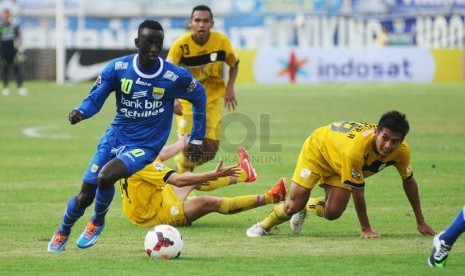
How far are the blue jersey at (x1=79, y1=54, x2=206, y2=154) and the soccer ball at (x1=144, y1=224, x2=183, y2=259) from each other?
104 centimetres

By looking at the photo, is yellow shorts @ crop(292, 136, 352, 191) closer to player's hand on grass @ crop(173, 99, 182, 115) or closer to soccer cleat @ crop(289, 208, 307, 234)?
soccer cleat @ crop(289, 208, 307, 234)

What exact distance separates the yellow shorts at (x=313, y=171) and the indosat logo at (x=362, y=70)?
3200cm

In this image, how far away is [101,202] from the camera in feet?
33.9

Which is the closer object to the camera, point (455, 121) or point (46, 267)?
point (46, 267)

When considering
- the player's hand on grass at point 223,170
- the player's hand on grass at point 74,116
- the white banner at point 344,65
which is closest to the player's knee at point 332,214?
the player's hand on grass at point 223,170

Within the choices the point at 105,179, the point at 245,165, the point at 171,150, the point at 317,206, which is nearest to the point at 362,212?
the point at 317,206

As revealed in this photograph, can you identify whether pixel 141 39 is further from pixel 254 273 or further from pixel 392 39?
pixel 392 39

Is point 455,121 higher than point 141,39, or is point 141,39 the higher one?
point 141,39

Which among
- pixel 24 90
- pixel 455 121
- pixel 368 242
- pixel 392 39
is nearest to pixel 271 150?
pixel 455 121

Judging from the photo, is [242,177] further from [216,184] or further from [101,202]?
[101,202]

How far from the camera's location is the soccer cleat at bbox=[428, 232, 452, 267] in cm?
884

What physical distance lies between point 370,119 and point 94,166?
51.5ft

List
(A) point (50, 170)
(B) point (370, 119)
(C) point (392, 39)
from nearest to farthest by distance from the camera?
(A) point (50, 170)
(B) point (370, 119)
(C) point (392, 39)

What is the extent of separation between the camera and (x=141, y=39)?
10.2 m
